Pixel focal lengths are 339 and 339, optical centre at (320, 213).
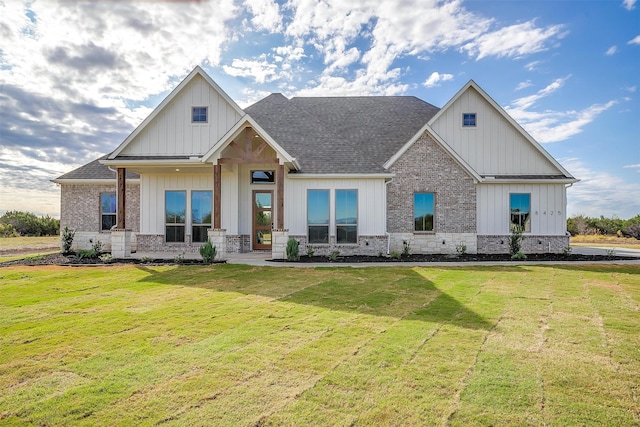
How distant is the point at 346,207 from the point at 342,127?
611 cm

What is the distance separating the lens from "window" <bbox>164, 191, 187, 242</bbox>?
15555 millimetres

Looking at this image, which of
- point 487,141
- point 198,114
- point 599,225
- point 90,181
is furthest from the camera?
point 599,225

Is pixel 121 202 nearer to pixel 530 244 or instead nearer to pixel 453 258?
pixel 453 258

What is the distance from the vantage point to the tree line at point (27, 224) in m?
26.2

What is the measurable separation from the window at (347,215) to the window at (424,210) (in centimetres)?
300

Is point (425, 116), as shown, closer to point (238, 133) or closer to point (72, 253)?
point (238, 133)

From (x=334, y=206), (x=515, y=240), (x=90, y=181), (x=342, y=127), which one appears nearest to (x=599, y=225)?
(x=515, y=240)

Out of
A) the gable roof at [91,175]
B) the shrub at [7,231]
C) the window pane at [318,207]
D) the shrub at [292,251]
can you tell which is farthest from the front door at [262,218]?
the shrub at [7,231]

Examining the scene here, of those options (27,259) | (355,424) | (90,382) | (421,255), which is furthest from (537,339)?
(27,259)

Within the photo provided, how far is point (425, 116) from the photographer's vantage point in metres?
19.3

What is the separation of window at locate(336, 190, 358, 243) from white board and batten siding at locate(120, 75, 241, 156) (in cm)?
575

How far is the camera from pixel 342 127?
62.1ft

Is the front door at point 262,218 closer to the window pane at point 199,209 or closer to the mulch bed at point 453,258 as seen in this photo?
the window pane at point 199,209

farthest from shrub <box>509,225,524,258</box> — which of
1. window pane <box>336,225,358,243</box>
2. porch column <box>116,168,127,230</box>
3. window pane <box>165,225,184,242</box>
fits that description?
porch column <box>116,168,127,230</box>
